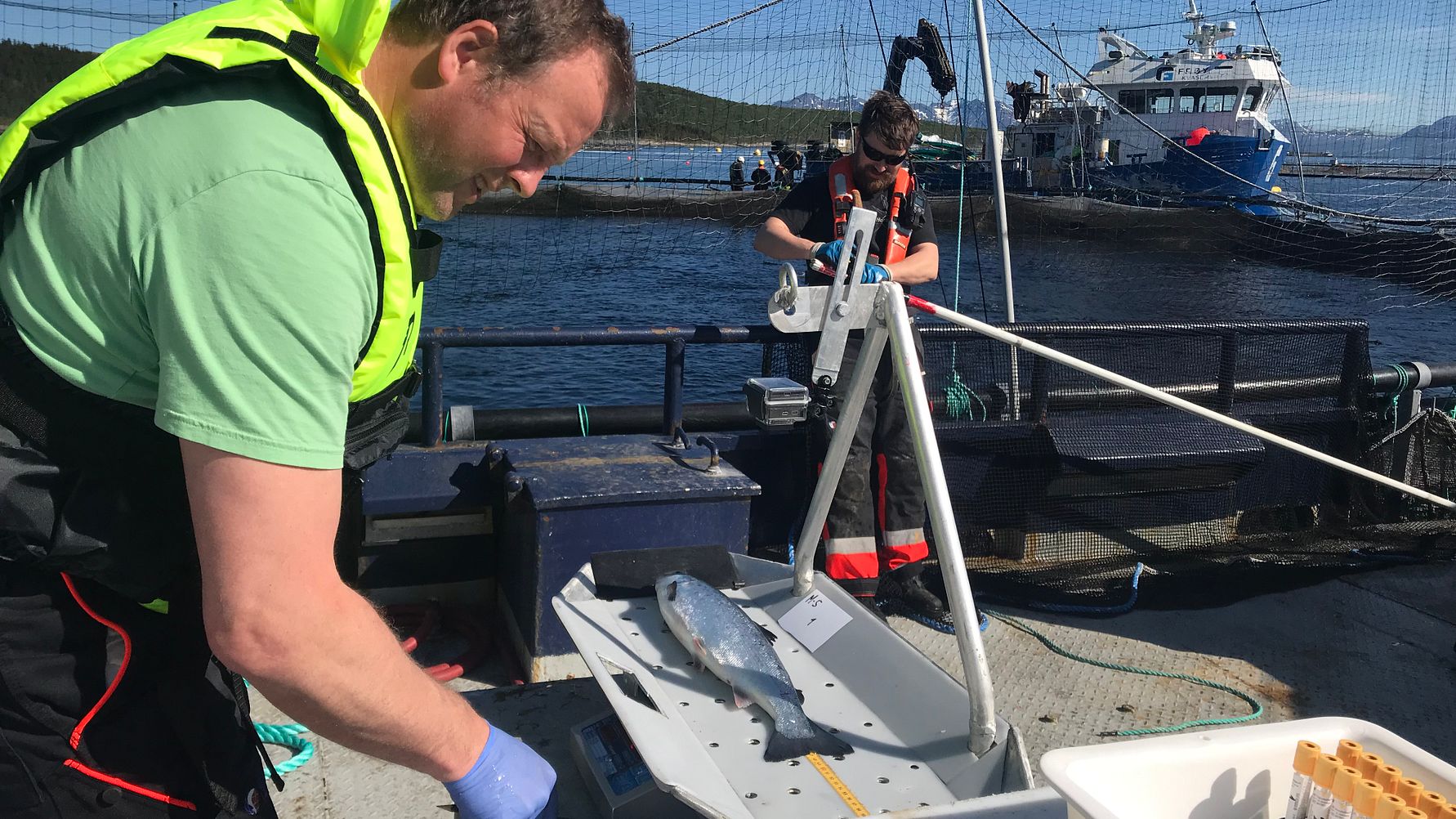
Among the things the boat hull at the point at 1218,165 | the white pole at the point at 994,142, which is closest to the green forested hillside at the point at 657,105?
the white pole at the point at 994,142

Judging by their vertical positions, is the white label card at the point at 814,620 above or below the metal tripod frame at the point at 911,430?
below

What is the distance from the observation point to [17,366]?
4.01 feet

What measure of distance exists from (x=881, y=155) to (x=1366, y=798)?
3.53m

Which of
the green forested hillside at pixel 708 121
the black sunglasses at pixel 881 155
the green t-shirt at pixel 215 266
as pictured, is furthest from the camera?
the green forested hillside at pixel 708 121

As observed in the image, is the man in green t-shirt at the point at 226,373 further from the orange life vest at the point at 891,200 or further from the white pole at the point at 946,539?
the orange life vest at the point at 891,200

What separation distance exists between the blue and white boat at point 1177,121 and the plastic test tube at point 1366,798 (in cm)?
3300

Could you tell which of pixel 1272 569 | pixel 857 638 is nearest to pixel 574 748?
pixel 857 638

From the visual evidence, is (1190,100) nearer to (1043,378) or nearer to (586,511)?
(1043,378)

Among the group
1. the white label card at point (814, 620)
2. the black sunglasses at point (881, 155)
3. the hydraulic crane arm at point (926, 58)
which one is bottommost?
the white label card at point (814, 620)

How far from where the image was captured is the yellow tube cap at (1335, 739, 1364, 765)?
159 centimetres

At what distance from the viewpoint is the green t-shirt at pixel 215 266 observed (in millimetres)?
1052

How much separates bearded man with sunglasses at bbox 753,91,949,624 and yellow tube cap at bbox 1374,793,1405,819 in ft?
9.45

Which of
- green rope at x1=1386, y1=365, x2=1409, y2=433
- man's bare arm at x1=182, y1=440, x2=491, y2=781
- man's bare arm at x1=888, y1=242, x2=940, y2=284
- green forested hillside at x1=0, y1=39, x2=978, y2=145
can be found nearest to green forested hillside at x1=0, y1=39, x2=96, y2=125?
green forested hillside at x1=0, y1=39, x2=978, y2=145

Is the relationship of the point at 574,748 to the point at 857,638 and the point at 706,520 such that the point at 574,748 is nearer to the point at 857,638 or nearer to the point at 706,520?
the point at 857,638
